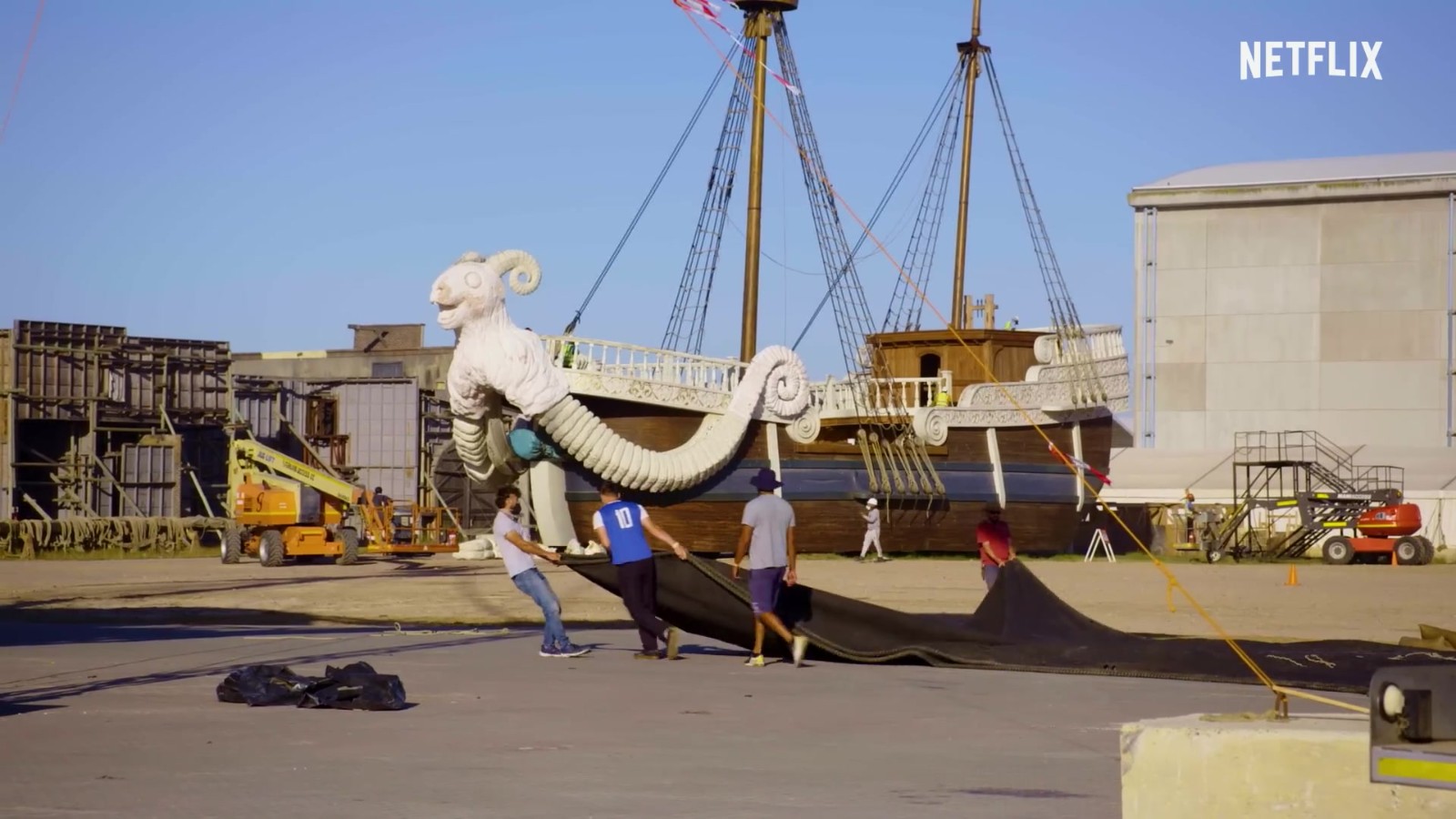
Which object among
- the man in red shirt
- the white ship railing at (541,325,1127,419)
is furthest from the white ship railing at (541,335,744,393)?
the man in red shirt

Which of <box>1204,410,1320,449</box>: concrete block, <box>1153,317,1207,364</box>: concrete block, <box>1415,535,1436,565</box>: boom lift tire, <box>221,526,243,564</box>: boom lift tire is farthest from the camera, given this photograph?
<box>1153,317,1207,364</box>: concrete block

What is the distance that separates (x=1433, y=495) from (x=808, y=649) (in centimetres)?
3322

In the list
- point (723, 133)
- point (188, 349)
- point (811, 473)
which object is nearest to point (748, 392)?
point (811, 473)

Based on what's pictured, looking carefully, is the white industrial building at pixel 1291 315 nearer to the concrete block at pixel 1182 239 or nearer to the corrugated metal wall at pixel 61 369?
the concrete block at pixel 1182 239

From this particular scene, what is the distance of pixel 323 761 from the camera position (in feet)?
29.6

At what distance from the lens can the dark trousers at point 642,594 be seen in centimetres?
1473

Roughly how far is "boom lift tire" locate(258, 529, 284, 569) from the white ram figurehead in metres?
7.99

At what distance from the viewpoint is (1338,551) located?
120 feet

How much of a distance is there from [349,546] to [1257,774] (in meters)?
31.3

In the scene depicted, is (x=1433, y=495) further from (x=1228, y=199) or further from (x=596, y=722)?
(x=596, y=722)

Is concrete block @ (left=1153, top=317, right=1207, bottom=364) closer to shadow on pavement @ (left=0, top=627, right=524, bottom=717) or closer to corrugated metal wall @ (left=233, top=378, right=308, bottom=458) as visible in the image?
corrugated metal wall @ (left=233, top=378, right=308, bottom=458)

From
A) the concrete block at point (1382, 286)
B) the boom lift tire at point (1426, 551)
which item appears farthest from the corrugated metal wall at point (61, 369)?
the concrete block at point (1382, 286)

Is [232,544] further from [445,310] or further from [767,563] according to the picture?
[767,563]

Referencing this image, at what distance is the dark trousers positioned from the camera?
48.3 feet
